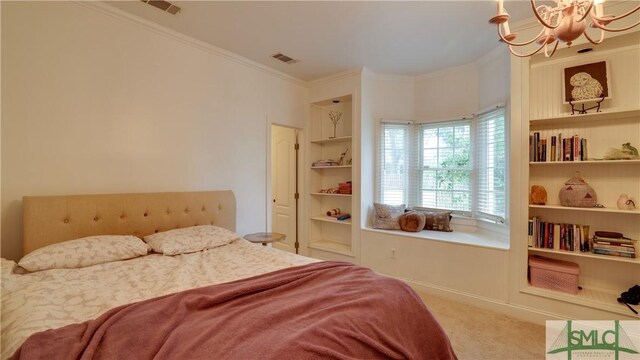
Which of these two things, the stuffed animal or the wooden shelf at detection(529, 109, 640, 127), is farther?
the stuffed animal

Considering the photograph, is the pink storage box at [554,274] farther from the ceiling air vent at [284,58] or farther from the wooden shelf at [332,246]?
the ceiling air vent at [284,58]

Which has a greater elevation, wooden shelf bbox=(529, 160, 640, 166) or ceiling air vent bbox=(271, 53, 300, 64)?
ceiling air vent bbox=(271, 53, 300, 64)

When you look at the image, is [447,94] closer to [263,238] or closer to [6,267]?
[263,238]

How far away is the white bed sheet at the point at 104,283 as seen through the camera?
46.9 inches

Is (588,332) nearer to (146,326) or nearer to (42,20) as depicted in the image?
(146,326)

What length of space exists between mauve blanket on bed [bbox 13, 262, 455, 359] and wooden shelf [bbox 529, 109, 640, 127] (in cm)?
210

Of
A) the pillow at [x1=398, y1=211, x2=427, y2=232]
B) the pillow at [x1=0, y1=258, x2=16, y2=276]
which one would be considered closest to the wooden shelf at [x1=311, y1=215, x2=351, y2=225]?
the pillow at [x1=398, y1=211, x2=427, y2=232]

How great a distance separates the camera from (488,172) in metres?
3.18

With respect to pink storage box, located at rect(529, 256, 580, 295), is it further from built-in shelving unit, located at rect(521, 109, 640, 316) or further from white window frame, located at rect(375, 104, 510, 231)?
white window frame, located at rect(375, 104, 510, 231)

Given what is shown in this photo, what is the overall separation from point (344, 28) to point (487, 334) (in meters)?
2.93

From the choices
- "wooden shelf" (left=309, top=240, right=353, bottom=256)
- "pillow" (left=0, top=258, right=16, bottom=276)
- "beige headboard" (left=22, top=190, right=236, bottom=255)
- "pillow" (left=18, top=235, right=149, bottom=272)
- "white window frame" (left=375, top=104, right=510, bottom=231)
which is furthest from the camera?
"wooden shelf" (left=309, top=240, right=353, bottom=256)

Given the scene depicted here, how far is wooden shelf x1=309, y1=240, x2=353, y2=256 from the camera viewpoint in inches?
147

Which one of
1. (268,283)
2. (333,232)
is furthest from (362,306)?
(333,232)

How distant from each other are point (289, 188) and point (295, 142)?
0.71 meters
